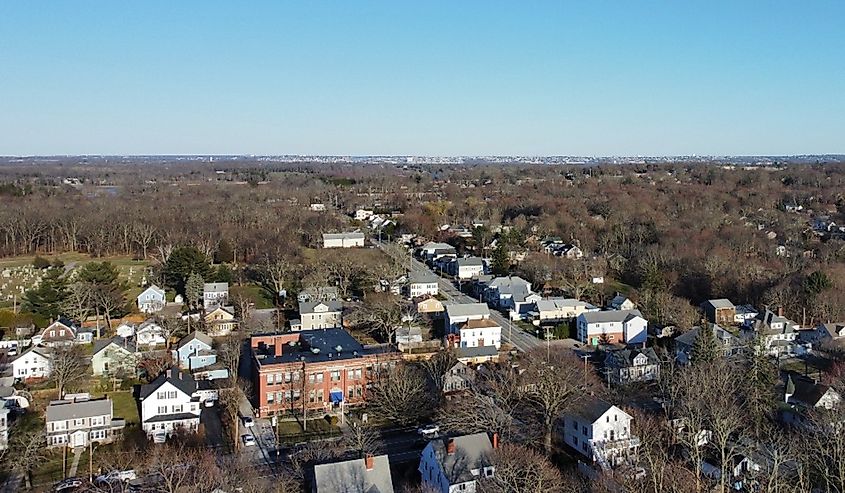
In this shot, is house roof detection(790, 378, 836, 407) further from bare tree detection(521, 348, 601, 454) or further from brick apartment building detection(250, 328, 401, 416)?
brick apartment building detection(250, 328, 401, 416)

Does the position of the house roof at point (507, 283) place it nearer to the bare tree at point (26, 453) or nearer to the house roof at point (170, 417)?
the house roof at point (170, 417)

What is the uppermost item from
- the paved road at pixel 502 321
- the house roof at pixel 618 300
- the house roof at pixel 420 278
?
the house roof at pixel 618 300

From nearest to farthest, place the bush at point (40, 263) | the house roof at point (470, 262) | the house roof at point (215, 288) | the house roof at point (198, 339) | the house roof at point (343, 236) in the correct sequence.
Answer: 1. the house roof at point (198, 339)
2. the house roof at point (215, 288)
3. the house roof at point (470, 262)
4. the bush at point (40, 263)
5. the house roof at point (343, 236)

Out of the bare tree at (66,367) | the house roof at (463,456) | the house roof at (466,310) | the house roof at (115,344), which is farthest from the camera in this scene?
the house roof at (466,310)

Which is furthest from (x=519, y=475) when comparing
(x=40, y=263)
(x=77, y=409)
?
(x=40, y=263)

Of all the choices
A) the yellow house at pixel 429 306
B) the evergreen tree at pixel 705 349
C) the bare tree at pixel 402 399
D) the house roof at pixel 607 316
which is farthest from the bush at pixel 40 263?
the evergreen tree at pixel 705 349

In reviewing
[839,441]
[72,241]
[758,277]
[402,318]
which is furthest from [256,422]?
[72,241]

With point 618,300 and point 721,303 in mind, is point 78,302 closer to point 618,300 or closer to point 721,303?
point 618,300

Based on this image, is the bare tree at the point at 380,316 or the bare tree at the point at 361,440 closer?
the bare tree at the point at 361,440
